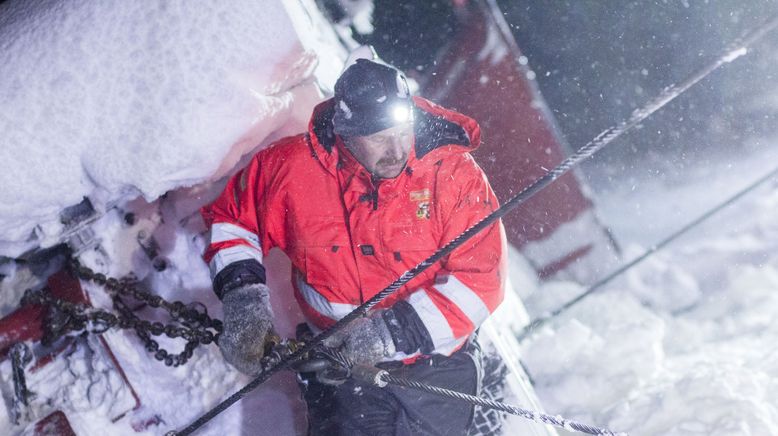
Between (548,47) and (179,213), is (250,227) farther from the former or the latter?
(548,47)

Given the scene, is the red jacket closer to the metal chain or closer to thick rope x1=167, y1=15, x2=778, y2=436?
the metal chain

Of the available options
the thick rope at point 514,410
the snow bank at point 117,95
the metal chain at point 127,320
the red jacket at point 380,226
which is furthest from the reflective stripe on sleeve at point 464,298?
the snow bank at point 117,95

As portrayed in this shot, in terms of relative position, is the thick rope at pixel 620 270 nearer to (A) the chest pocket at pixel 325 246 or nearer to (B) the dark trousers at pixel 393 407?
(B) the dark trousers at pixel 393 407

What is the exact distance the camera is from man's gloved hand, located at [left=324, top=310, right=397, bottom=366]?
2367mm

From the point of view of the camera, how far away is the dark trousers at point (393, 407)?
2.52 m

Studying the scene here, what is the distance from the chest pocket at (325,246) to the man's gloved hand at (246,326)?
0.29 meters

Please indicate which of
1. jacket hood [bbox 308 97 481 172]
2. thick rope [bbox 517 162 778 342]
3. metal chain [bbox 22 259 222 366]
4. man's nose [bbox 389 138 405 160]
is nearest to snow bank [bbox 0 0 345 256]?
metal chain [bbox 22 259 222 366]

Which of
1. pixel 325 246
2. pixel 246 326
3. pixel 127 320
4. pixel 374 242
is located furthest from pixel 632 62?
pixel 127 320

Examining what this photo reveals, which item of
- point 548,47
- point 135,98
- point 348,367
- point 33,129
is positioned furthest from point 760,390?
point 33,129

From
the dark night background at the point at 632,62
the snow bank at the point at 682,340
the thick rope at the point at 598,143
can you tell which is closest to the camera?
the thick rope at the point at 598,143

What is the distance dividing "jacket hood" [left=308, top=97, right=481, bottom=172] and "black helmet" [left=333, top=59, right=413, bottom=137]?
17cm

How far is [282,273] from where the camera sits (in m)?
3.41

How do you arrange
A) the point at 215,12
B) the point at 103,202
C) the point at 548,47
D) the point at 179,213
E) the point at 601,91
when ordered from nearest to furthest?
the point at 215,12 → the point at 103,202 → the point at 179,213 → the point at 548,47 → the point at 601,91

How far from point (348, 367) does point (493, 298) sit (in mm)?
750
